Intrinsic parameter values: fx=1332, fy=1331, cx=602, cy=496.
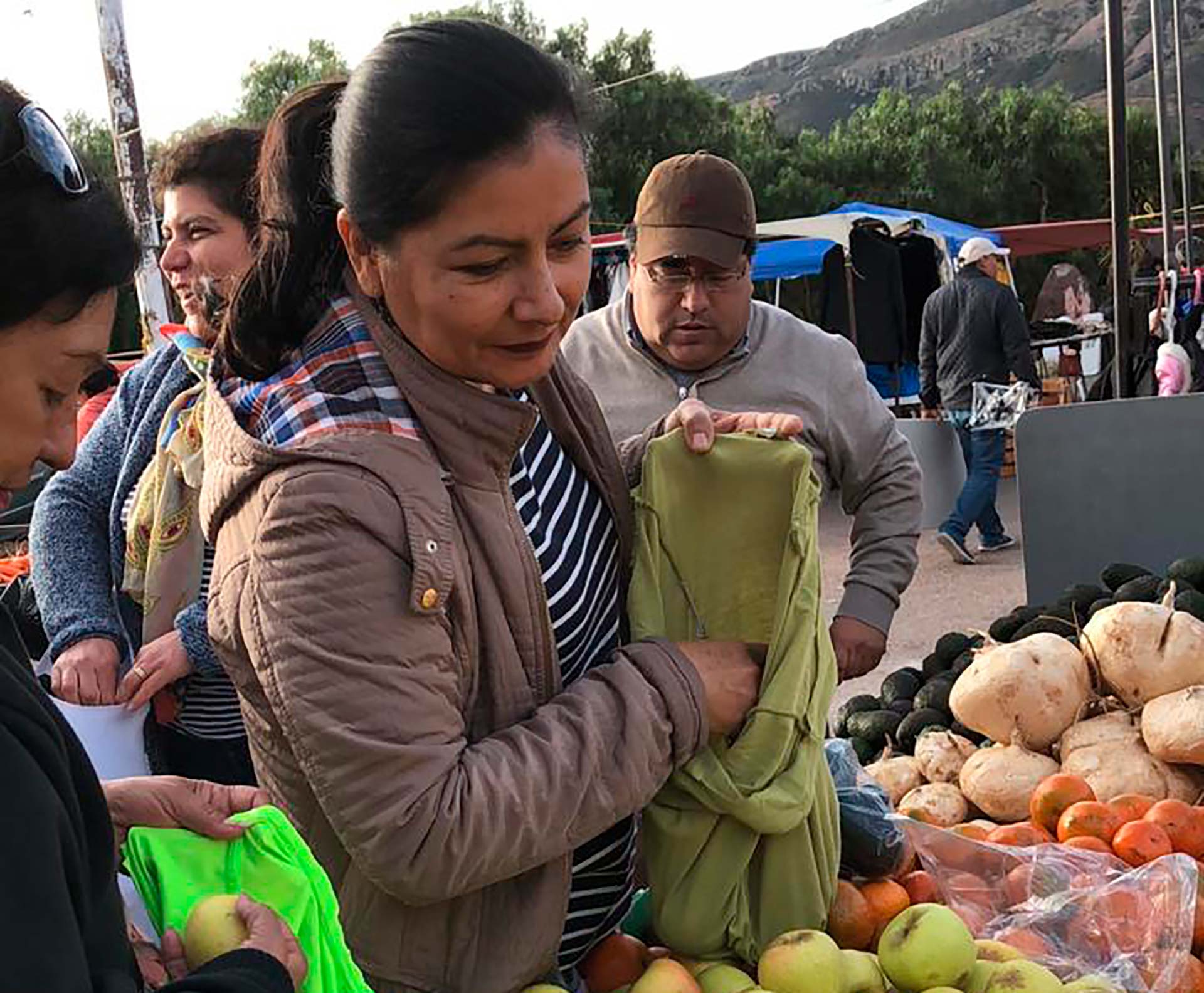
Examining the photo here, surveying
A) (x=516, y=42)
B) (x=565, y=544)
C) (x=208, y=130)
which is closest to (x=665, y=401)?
(x=208, y=130)

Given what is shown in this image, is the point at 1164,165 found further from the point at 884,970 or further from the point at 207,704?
the point at 884,970

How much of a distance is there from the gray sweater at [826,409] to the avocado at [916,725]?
70cm

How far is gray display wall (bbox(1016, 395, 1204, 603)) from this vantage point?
4203 millimetres

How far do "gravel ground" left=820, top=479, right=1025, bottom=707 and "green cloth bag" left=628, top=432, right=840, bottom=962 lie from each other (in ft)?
12.9

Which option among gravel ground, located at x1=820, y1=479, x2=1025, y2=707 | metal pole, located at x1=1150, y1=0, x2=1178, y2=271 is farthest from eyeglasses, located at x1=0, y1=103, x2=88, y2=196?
metal pole, located at x1=1150, y1=0, x2=1178, y2=271

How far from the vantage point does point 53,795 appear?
3.16 ft

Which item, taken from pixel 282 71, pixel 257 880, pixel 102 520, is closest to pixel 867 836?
pixel 257 880

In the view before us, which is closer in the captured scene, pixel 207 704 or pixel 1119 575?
pixel 207 704

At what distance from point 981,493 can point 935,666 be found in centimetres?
495

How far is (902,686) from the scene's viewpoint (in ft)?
12.5

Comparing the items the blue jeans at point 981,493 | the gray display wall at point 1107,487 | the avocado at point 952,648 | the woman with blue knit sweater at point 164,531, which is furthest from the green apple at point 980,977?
the blue jeans at point 981,493

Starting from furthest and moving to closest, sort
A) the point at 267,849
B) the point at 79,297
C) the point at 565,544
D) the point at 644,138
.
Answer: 1. the point at 644,138
2. the point at 565,544
3. the point at 267,849
4. the point at 79,297

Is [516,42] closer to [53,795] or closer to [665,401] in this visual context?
[53,795]

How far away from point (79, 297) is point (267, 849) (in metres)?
0.56
